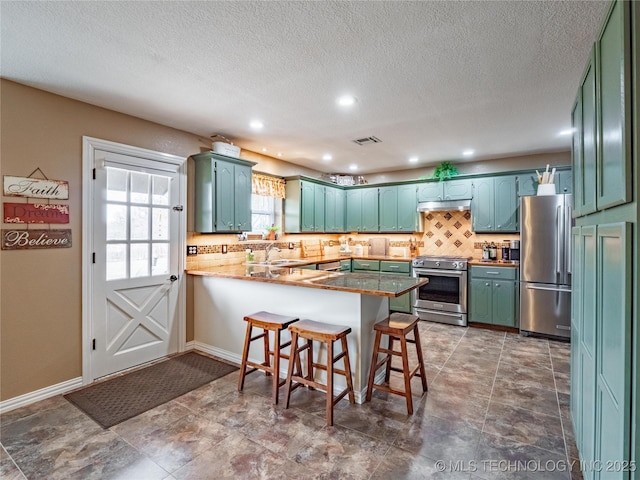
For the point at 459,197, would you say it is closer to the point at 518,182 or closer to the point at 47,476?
the point at 518,182

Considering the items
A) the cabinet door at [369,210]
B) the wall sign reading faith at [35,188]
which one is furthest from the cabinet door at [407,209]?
the wall sign reading faith at [35,188]

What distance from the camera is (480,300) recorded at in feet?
15.4

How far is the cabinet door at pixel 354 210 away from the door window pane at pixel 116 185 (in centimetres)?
397

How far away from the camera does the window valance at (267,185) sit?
4.66 metres

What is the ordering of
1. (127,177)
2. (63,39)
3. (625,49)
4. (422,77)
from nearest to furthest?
(625,49) → (63,39) → (422,77) → (127,177)

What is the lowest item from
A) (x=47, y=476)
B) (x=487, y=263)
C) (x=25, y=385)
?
(x=47, y=476)

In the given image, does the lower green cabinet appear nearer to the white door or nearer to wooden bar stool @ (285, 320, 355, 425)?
wooden bar stool @ (285, 320, 355, 425)

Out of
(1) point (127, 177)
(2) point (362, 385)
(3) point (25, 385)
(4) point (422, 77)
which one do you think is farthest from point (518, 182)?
(3) point (25, 385)

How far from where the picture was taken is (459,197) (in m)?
5.15

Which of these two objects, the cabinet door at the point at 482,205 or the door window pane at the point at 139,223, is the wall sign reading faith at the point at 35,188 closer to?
the door window pane at the point at 139,223

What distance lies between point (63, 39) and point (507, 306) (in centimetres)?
532

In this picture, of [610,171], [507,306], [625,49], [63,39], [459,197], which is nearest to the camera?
[625,49]

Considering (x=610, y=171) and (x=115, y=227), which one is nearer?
(x=610, y=171)

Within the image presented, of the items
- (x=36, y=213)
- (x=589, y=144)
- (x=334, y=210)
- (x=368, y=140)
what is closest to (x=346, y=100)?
(x=368, y=140)
